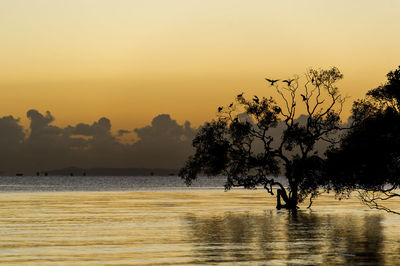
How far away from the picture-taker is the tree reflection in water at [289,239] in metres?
36.7

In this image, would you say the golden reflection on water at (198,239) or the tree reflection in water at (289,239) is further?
the tree reflection in water at (289,239)

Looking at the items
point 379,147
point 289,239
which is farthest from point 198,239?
point 379,147

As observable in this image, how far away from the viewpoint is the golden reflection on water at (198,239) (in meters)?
36.3

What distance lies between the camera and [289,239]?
4697cm

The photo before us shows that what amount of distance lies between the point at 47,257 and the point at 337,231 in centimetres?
2359

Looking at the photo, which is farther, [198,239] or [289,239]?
[289,239]

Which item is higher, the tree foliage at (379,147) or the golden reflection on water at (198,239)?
the tree foliage at (379,147)

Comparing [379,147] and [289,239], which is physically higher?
[379,147]

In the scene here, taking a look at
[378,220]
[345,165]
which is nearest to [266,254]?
[345,165]

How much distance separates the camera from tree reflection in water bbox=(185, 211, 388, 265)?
3668cm

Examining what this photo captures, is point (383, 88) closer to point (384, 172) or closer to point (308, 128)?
point (384, 172)

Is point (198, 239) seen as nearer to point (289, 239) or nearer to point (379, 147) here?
point (289, 239)

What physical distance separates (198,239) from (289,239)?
5.54 meters

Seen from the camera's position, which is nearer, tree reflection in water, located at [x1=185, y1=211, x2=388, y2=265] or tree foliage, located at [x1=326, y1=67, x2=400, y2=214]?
tree reflection in water, located at [x1=185, y1=211, x2=388, y2=265]
